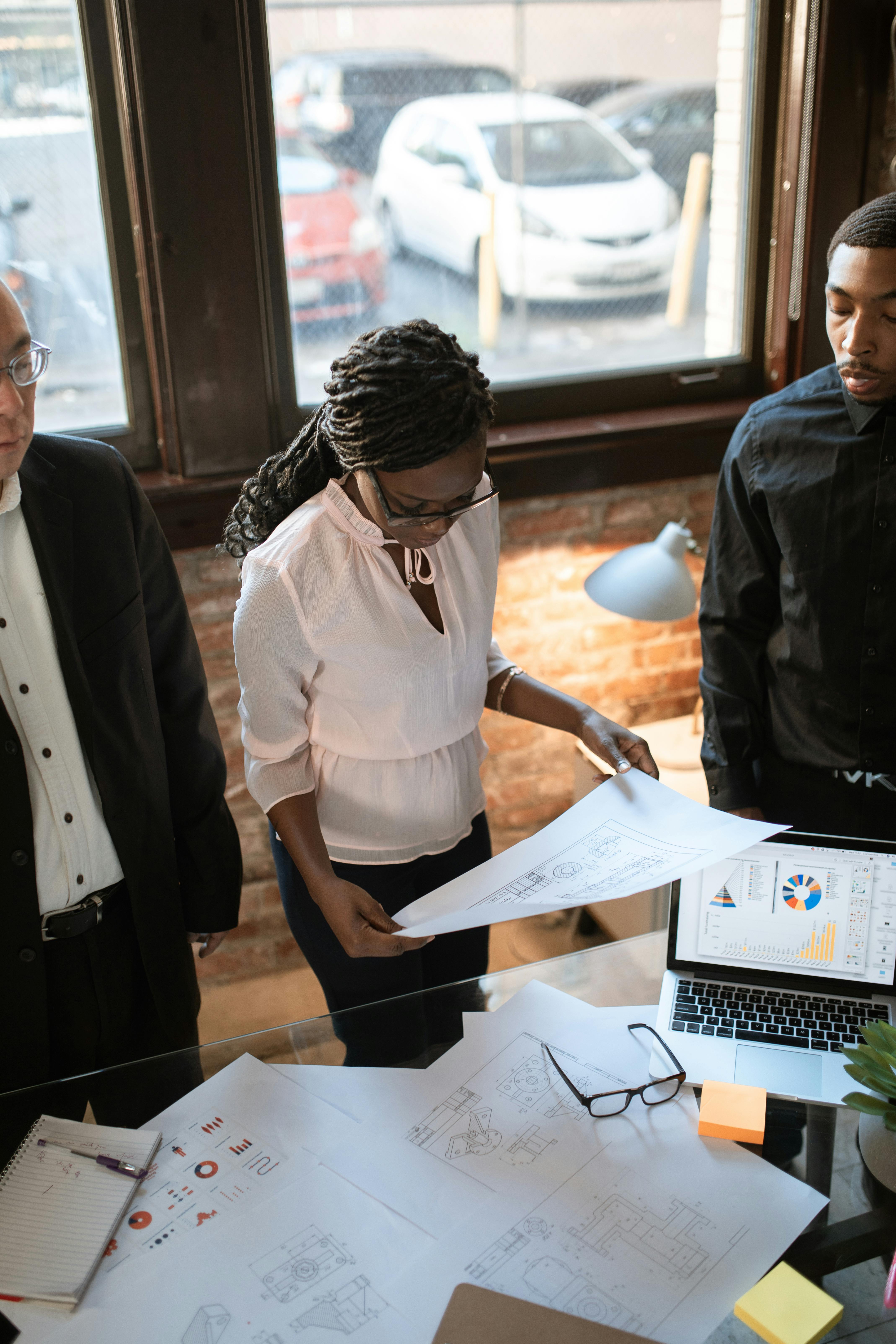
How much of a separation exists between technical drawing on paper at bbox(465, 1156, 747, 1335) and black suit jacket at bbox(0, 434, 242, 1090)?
0.67m

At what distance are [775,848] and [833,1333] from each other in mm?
574

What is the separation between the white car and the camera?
2553 mm

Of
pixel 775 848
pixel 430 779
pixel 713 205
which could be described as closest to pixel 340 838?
pixel 430 779

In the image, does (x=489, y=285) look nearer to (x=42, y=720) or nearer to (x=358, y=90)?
(x=358, y=90)

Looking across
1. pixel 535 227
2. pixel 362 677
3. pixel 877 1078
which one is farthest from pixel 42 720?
pixel 535 227

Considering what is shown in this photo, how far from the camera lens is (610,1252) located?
112 cm

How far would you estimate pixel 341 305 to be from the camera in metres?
2.59

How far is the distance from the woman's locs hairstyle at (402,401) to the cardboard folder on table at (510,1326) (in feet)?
3.07

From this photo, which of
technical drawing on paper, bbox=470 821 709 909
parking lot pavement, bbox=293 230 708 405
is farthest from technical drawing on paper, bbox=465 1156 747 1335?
parking lot pavement, bbox=293 230 708 405

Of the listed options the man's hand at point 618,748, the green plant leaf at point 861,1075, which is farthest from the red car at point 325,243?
the green plant leaf at point 861,1075

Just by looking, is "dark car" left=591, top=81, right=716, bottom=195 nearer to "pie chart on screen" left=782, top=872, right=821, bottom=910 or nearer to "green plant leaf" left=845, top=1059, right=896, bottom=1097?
"pie chart on screen" left=782, top=872, right=821, bottom=910

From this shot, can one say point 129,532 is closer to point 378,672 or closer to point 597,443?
point 378,672

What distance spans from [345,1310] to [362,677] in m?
0.76

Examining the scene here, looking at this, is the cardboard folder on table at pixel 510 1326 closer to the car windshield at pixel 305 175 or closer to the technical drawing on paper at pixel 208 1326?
the technical drawing on paper at pixel 208 1326
